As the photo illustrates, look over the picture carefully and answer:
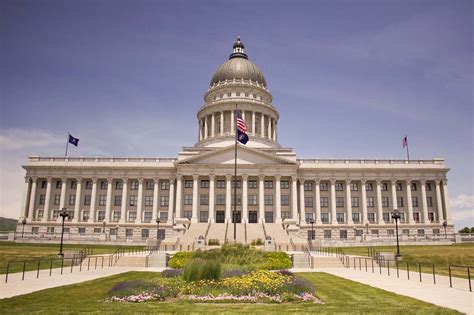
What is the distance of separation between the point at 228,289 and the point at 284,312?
426 cm

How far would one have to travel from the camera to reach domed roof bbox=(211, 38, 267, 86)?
94000mm

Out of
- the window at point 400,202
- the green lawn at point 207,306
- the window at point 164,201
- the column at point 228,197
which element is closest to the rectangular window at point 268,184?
the column at point 228,197

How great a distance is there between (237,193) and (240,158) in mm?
7586

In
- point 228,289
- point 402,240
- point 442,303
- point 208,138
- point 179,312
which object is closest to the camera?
point 179,312

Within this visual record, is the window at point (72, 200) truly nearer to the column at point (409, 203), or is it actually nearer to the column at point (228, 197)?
the column at point (228, 197)

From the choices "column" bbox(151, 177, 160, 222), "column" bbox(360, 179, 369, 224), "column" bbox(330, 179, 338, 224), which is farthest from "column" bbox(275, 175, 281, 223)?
"column" bbox(151, 177, 160, 222)

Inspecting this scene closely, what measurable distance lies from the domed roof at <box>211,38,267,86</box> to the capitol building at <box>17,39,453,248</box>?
27.2 metres

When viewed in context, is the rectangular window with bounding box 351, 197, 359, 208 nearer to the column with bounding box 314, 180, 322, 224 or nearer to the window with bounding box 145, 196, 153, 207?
the column with bounding box 314, 180, 322, 224

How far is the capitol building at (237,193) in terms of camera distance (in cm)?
7119

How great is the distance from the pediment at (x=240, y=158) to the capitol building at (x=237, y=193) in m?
0.21

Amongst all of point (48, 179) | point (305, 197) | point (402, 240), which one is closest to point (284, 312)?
point (402, 240)

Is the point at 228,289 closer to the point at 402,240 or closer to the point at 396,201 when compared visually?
the point at 402,240

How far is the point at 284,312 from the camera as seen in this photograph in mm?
12484

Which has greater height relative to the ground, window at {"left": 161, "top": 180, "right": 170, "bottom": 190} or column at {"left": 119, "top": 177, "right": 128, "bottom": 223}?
window at {"left": 161, "top": 180, "right": 170, "bottom": 190}
